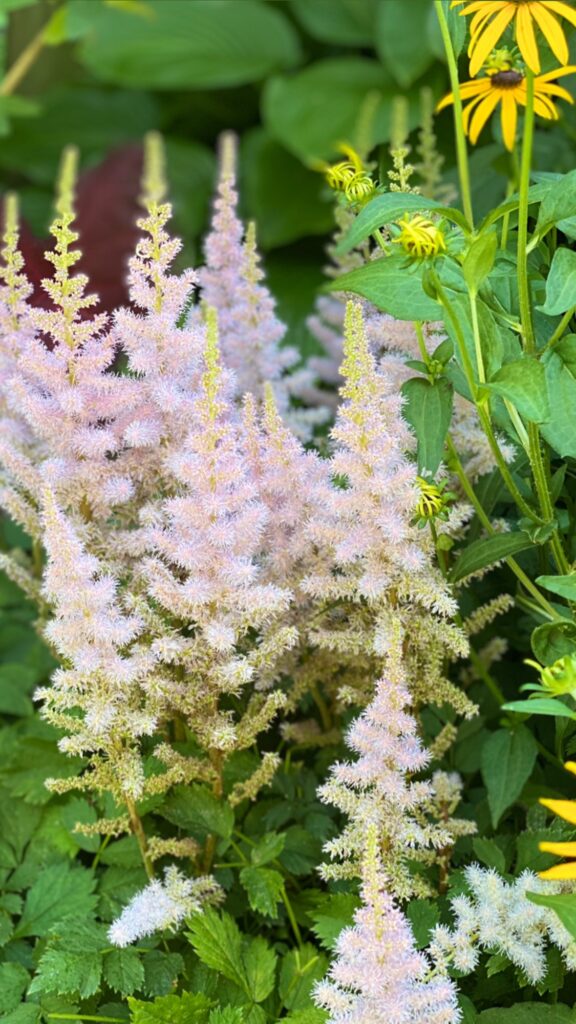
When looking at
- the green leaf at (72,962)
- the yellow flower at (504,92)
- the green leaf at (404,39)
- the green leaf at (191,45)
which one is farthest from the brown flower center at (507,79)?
the green leaf at (191,45)

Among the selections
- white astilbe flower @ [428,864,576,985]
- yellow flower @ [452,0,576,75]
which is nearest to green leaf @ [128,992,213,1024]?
white astilbe flower @ [428,864,576,985]

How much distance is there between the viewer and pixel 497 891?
0.64 m

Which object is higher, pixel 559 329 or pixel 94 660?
pixel 559 329

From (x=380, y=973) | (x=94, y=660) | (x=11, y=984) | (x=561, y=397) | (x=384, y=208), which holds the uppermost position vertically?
(x=384, y=208)

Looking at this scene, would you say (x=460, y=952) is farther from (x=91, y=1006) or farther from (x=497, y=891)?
(x=91, y=1006)

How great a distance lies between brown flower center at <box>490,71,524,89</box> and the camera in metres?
0.76

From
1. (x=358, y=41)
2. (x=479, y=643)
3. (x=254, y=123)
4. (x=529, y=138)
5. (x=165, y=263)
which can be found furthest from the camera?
(x=254, y=123)

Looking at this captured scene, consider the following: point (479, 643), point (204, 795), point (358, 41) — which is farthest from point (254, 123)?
point (204, 795)

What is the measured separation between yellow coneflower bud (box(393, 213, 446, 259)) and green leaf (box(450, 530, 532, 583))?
0.59 feet

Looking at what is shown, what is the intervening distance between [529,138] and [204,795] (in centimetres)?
43

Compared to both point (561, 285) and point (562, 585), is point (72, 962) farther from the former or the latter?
point (561, 285)

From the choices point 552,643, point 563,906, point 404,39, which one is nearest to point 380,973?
point 563,906

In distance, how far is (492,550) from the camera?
2.18ft

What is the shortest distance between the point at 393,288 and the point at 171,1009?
0.39m
